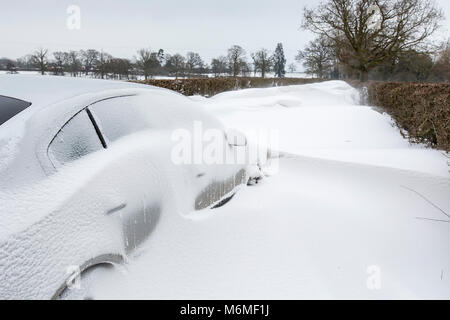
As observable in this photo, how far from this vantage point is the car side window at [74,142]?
1.49 m

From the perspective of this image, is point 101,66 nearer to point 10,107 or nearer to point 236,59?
point 236,59

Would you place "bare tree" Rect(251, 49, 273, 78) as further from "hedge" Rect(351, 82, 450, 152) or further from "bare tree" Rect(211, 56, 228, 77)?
"hedge" Rect(351, 82, 450, 152)

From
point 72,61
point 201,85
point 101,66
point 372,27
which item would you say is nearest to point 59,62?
point 72,61

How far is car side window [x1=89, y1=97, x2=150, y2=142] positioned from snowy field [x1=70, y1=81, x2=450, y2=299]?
2.11ft

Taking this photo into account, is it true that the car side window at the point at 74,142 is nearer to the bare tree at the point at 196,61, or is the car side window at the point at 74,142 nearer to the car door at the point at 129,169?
the car door at the point at 129,169

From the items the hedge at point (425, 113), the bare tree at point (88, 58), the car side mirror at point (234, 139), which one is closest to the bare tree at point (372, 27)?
the hedge at point (425, 113)

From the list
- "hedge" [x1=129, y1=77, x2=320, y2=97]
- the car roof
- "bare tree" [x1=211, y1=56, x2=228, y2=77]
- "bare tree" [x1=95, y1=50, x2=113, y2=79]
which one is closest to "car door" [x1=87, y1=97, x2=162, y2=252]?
the car roof

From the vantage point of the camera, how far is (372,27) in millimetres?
21266

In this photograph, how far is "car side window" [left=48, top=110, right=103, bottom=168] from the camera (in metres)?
1.49

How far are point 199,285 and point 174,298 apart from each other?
0.63 ft
